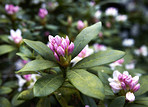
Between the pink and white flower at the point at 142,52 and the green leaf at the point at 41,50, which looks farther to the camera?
the pink and white flower at the point at 142,52

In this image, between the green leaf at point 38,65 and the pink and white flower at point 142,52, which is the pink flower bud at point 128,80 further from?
the pink and white flower at point 142,52

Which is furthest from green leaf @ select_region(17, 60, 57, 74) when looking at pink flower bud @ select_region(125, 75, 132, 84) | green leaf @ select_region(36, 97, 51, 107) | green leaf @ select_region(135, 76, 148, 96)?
green leaf @ select_region(135, 76, 148, 96)

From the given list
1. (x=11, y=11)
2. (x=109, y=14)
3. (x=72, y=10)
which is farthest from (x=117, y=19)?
(x=11, y=11)

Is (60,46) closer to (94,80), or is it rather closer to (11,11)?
(94,80)

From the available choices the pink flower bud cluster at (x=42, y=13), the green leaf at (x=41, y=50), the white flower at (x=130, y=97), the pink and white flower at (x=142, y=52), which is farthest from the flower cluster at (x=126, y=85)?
the pink and white flower at (x=142, y=52)

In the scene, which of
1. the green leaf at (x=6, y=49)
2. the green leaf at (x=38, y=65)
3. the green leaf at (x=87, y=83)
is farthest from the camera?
the green leaf at (x=6, y=49)

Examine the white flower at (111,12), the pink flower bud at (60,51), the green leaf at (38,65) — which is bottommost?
the green leaf at (38,65)

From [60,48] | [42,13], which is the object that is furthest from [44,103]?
[42,13]

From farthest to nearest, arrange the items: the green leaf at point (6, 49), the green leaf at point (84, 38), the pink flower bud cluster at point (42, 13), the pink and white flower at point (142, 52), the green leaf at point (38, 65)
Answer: the pink and white flower at point (142, 52), the pink flower bud cluster at point (42, 13), the green leaf at point (6, 49), the green leaf at point (84, 38), the green leaf at point (38, 65)
